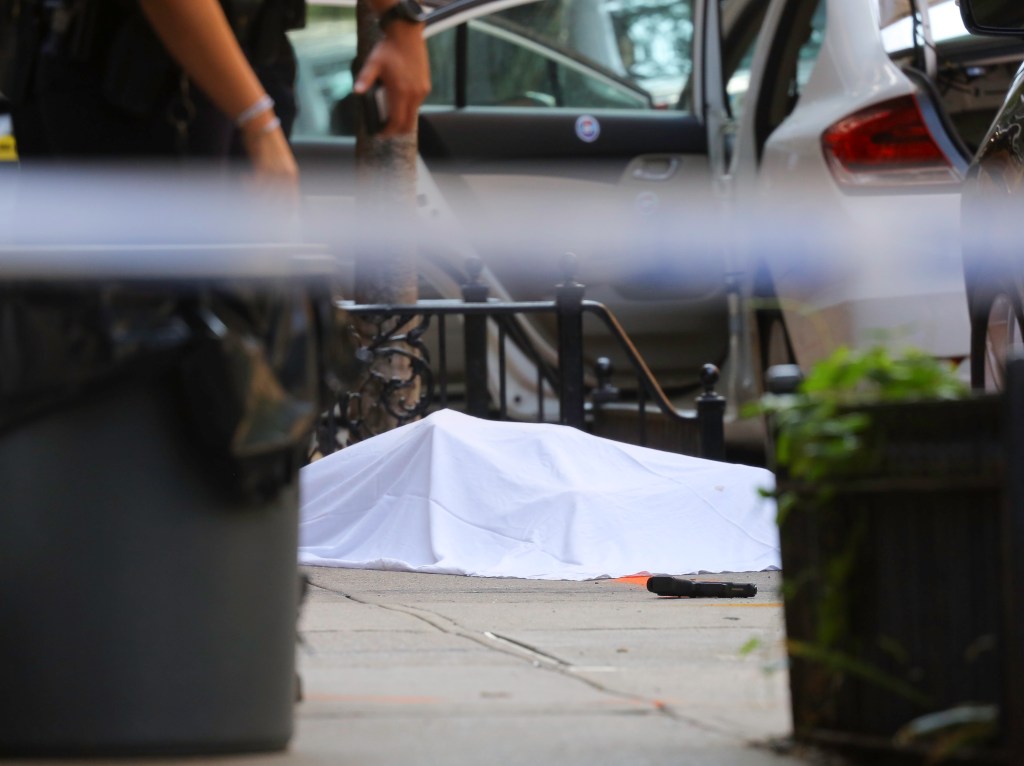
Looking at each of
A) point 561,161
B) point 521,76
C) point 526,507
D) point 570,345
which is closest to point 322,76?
point 521,76

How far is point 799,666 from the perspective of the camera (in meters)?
2.38

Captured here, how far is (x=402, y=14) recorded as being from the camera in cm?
265

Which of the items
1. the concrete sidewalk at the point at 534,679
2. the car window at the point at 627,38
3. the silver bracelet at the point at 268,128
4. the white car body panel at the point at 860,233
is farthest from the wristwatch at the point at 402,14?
the car window at the point at 627,38

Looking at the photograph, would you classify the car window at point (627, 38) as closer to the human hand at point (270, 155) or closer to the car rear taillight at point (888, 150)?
A: the car rear taillight at point (888, 150)

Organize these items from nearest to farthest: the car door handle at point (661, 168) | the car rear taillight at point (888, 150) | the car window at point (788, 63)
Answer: the car rear taillight at point (888, 150) < the car window at point (788, 63) < the car door handle at point (661, 168)

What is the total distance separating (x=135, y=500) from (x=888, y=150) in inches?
151

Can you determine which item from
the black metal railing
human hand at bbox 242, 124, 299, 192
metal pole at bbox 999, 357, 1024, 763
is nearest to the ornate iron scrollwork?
the black metal railing

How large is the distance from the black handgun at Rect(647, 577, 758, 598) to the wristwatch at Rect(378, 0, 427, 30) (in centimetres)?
196

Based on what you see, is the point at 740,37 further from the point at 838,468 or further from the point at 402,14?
the point at 838,468

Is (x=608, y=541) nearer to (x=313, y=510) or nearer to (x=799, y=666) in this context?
(x=313, y=510)

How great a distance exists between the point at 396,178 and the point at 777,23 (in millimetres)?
1468

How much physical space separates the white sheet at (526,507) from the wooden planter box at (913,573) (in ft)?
8.25

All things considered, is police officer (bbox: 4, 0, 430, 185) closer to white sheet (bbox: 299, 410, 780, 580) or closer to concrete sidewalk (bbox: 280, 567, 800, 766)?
concrete sidewalk (bbox: 280, 567, 800, 766)

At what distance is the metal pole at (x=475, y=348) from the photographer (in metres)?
6.67
